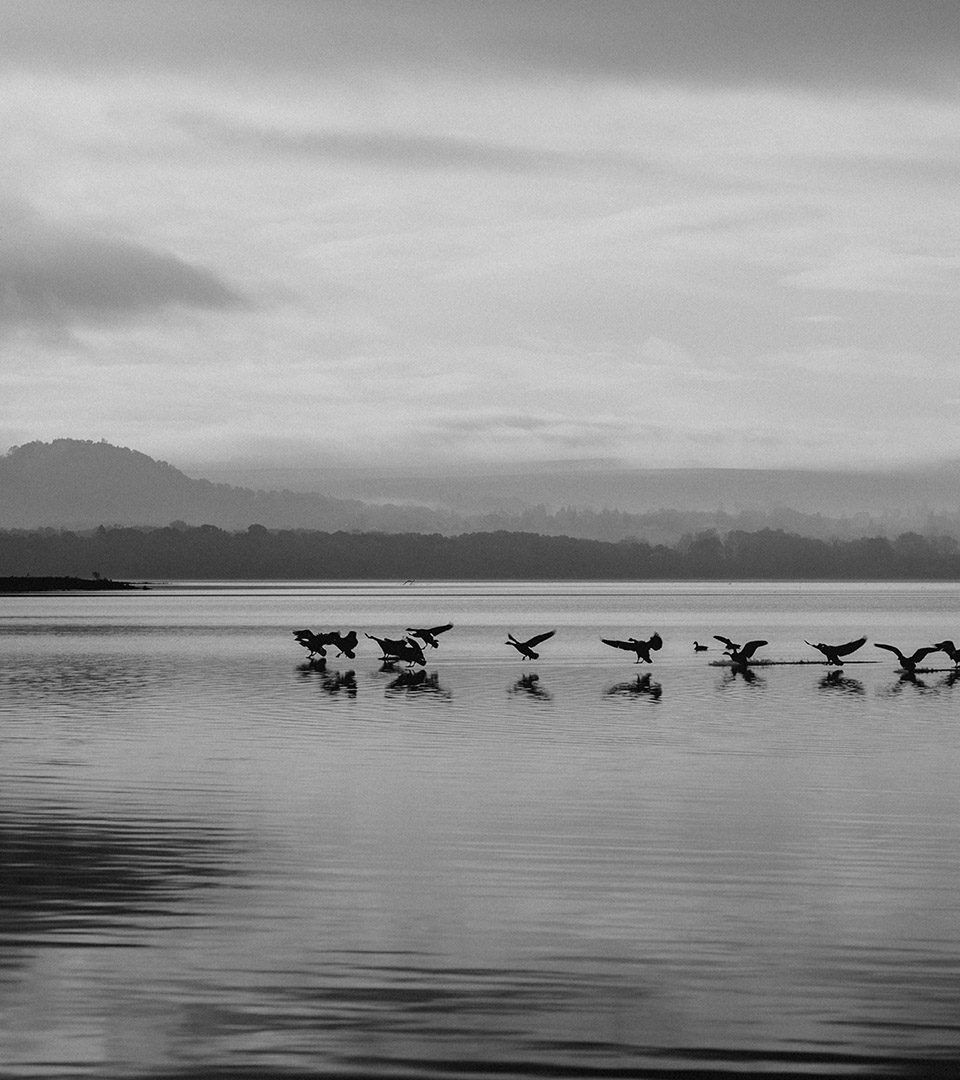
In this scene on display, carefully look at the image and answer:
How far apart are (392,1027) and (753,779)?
1730 centimetres

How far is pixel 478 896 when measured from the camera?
A: 1834cm

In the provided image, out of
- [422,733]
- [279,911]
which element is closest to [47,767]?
[422,733]

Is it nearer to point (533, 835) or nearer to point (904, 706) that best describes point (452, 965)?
point (533, 835)

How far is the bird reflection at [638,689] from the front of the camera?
52.6 meters

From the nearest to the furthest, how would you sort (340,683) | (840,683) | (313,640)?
1. (840,683)
2. (340,683)
3. (313,640)

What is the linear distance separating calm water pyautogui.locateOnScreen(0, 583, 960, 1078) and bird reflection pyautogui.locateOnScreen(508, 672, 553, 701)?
9.94 metres

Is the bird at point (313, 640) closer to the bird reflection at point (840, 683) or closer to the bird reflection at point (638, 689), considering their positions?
the bird reflection at point (638, 689)

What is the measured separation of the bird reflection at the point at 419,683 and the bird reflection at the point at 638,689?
5.60 metres

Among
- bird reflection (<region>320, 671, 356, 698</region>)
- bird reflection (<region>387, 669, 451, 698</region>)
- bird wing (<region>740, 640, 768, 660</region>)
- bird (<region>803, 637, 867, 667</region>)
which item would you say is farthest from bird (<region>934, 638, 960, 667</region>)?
bird reflection (<region>320, 671, 356, 698</region>)

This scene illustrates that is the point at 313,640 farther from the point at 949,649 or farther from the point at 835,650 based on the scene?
the point at 949,649

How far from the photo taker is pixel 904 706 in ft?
156

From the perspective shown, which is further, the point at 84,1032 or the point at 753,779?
the point at 753,779

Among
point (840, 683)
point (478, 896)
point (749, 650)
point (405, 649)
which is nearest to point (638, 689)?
point (840, 683)

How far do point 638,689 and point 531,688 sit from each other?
3.70 metres
